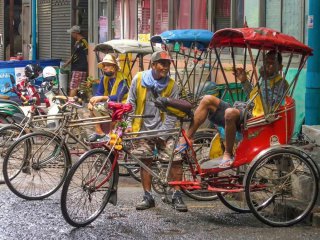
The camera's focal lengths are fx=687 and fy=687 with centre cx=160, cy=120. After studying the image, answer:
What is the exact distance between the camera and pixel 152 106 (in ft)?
25.6

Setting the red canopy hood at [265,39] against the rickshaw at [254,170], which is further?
the red canopy hood at [265,39]

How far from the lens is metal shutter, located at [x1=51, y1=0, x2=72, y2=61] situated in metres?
19.6

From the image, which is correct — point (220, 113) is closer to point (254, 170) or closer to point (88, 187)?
point (254, 170)

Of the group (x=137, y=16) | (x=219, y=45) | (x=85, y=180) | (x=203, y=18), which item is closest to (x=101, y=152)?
(x=85, y=180)

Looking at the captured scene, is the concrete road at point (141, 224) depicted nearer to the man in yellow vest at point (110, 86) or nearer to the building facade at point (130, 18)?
the man in yellow vest at point (110, 86)

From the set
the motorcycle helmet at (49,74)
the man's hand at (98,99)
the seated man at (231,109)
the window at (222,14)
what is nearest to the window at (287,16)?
the window at (222,14)

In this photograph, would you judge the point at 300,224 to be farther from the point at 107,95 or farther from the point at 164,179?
Answer: the point at 107,95

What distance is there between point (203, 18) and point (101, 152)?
7021 mm

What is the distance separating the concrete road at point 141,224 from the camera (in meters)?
6.65

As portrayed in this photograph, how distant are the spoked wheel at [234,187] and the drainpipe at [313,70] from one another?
1.45 m

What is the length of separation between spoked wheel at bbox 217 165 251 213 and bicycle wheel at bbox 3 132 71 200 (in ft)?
6.12

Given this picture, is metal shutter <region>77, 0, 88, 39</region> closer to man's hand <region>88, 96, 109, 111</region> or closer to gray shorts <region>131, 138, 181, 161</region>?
man's hand <region>88, 96, 109, 111</region>

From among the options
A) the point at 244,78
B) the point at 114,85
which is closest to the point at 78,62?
the point at 114,85

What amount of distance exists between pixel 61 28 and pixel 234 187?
13.8 meters
